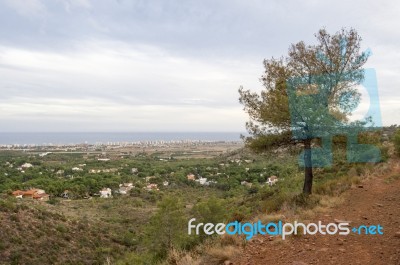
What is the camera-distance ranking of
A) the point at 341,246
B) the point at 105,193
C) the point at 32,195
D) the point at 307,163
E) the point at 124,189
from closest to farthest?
the point at 341,246, the point at 307,163, the point at 32,195, the point at 105,193, the point at 124,189

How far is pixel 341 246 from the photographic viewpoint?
6035 mm

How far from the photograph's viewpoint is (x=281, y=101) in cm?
1024

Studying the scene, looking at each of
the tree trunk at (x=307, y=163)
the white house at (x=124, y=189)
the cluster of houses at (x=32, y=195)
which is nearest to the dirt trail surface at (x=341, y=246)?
the tree trunk at (x=307, y=163)

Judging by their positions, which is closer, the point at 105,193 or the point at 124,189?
the point at 105,193

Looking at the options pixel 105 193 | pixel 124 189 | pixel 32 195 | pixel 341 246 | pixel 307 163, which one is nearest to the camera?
pixel 341 246

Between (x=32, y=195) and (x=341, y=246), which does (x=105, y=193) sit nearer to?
(x=32, y=195)

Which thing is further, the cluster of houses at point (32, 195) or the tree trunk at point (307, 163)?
the cluster of houses at point (32, 195)

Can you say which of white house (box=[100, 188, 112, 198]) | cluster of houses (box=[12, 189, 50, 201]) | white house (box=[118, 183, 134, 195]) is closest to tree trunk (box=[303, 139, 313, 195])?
cluster of houses (box=[12, 189, 50, 201])

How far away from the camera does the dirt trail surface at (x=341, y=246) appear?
5.50 m

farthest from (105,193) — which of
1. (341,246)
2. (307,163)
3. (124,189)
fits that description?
(341,246)

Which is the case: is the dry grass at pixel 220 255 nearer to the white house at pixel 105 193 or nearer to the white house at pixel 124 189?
the white house at pixel 105 193

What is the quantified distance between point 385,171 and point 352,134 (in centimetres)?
351

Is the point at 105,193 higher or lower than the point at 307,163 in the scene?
lower

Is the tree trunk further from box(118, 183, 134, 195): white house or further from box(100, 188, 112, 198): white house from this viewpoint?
box(118, 183, 134, 195): white house
